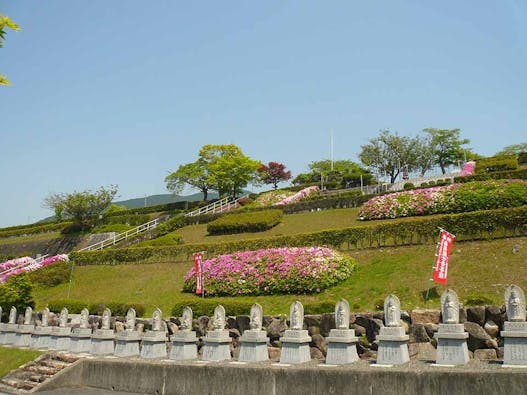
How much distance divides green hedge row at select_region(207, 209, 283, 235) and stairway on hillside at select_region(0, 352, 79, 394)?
20.7 m

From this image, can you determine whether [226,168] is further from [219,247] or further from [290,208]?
[219,247]

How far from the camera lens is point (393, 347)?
34.9 ft

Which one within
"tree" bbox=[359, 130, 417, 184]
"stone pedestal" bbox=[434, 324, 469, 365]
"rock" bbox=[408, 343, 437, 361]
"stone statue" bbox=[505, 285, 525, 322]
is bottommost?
"rock" bbox=[408, 343, 437, 361]

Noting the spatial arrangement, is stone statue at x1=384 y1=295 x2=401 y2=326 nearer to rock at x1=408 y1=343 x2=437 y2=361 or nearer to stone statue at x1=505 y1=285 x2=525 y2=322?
rock at x1=408 y1=343 x2=437 y2=361

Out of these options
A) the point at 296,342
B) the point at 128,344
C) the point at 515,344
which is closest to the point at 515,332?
the point at 515,344

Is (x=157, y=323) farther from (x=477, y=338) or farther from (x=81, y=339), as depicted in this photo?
(x=477, y=338)

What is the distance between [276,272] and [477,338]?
11.4 meters

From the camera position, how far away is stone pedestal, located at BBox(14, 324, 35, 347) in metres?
21.5

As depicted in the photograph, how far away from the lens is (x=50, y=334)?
20.0m

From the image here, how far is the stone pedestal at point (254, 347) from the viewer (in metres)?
13.0

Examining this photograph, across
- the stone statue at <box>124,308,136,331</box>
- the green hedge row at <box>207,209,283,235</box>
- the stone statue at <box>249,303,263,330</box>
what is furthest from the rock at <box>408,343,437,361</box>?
the green hedge row at <box>207,209,283,235</box>

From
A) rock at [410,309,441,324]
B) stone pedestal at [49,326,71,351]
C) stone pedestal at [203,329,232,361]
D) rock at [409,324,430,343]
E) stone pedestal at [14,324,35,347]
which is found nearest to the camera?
rock at [409,324,430,343]

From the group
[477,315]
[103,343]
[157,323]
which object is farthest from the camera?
[103,343]

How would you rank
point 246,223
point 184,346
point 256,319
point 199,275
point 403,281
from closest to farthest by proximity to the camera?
1. point 256,319
2. point 184,346
3. point 403,281
4. point 199,275
5. point 246,223
